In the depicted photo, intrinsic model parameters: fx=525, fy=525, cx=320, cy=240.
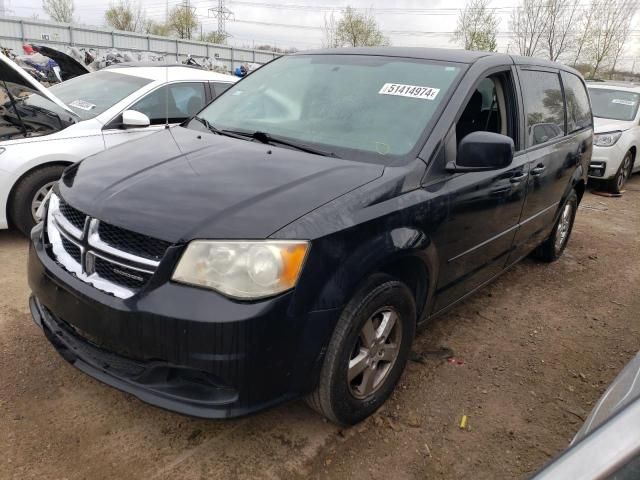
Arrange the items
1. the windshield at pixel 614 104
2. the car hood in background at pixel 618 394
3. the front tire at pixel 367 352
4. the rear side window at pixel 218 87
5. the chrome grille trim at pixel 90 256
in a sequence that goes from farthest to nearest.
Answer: the windshield at pixel 614 104 → the rear side window at pixel 218 87 → the front tire at pixel 367 352 → the chrome grille trim at pixel 90 256 → the car hood in background at pixel 618 394

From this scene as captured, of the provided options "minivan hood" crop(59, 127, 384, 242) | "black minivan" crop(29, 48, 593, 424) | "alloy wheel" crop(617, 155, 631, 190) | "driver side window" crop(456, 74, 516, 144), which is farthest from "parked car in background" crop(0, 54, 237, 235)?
"alloy wheel" crop(617, 155, 631, 190)

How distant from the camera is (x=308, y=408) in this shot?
269cm

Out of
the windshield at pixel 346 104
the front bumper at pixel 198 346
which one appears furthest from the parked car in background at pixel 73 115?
the front bumper at pixel 198 346

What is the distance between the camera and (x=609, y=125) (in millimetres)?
8906

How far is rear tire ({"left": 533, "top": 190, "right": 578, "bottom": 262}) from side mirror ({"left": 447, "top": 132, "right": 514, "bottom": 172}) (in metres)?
2.41

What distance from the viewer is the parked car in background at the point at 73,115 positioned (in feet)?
14.6

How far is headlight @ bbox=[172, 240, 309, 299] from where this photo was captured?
77.7 inches

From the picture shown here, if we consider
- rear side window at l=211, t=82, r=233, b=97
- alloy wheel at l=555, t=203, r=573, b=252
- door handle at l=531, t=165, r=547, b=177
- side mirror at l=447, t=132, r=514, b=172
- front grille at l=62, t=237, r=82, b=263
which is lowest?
alloy wheel at l=555, t=203, r=573, b=252

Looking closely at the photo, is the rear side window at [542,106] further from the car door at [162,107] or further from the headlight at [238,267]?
the car door at [162,107]

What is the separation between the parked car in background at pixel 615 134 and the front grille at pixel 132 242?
8394 mm

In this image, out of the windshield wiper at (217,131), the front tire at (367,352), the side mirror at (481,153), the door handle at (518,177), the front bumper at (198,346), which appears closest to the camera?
the front bumper at (198,346)

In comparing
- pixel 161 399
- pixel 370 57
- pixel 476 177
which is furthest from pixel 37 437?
pixel 370 57

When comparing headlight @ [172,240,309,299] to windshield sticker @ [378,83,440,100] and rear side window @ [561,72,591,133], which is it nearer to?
windshield sticker @ [378,83,440,100]

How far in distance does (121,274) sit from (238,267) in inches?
19.9
